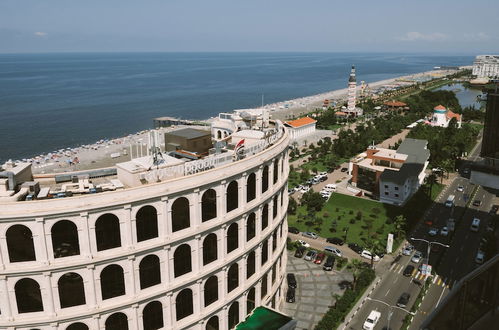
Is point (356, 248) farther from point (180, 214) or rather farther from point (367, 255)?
point (180, 214)

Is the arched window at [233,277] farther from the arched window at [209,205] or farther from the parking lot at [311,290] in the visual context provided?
the parking lot at [311,290]

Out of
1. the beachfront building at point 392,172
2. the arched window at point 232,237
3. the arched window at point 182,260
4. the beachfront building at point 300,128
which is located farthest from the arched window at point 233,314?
the beachfront building at point 300,128

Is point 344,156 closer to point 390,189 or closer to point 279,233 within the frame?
point 390,189

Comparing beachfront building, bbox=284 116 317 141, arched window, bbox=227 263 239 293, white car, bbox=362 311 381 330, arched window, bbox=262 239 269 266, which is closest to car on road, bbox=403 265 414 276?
white car, bbox=362 311 381 330

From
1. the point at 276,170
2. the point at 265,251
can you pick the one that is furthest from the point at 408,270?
the point at 276,170

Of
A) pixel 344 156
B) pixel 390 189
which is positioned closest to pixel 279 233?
pixel 390 189
